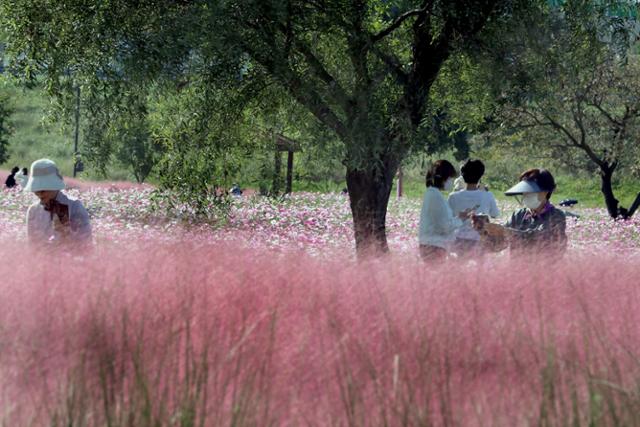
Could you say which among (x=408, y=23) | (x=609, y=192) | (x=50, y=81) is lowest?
(x=609, y=192)

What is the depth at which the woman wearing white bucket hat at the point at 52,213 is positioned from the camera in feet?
24.3

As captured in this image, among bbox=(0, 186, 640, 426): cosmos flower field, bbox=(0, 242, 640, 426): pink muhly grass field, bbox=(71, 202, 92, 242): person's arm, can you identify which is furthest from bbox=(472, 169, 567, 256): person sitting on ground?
bbox=(71, 202, 92, 242): person's arm

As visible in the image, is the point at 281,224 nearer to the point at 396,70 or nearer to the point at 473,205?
the point at 396,70

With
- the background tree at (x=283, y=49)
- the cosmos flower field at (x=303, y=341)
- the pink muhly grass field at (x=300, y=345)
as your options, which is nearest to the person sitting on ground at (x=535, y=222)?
the cosmos flower field at (x=303, y=341)

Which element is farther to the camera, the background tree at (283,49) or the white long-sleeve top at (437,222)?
the background tree at (283,49)

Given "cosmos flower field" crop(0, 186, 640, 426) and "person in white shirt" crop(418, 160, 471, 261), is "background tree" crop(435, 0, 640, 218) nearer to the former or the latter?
"person in white shirt" crop(418, 160, 471, 261)

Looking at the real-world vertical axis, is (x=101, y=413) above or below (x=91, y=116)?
below

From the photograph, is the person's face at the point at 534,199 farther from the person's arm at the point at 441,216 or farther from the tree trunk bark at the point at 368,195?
the tree trunk bark at the point at 368,195

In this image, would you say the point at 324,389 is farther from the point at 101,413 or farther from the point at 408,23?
the point at 408,23

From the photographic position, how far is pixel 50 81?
12922mm

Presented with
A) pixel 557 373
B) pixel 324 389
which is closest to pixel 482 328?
pixel 557 373

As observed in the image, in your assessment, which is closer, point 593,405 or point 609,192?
point 593,405

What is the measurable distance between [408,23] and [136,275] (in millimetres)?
10607

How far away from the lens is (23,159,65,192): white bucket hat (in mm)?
7398
